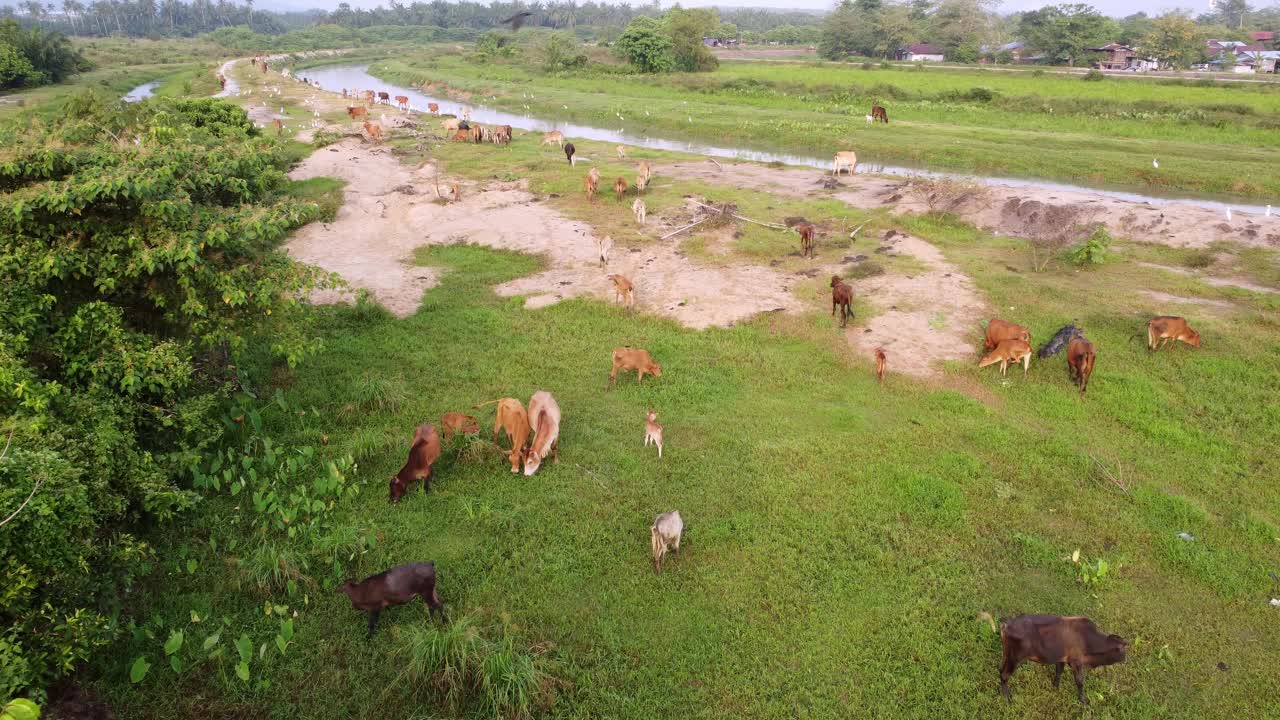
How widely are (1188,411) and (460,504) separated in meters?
10.0

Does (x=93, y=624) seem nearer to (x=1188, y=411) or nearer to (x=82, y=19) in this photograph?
(x=1188, y=411)

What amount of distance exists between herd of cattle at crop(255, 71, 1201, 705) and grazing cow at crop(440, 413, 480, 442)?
0.01 meters

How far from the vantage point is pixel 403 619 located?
22.3 ft

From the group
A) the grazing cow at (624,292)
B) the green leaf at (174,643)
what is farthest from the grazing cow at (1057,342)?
the green leaf at (174,643)

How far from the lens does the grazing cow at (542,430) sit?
8984 mm

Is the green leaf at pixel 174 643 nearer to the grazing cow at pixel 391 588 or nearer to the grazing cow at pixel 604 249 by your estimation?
the grazing cow at pixel 391 588

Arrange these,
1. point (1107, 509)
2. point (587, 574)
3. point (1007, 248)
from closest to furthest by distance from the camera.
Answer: point (587, 574)
point (1107, 509)
point (1007, 248)

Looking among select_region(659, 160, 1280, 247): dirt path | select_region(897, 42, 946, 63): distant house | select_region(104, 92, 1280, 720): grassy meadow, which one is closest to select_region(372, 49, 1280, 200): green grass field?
select_region(659, 160, 1280, 247): dirt path

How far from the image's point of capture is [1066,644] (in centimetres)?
586

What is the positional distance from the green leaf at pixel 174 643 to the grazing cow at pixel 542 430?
3877 millimetres

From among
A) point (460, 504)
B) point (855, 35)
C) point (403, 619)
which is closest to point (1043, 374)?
point (460, 504)

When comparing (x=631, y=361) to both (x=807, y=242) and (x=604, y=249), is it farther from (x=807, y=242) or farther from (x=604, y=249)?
(x=807, y=242)

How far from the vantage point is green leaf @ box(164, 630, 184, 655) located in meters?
6.07

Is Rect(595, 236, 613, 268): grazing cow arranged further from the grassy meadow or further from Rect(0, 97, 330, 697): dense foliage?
Rect(0, 97, 330, 697): dense foliage
